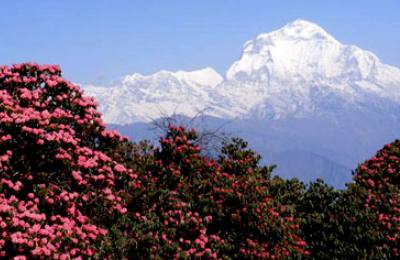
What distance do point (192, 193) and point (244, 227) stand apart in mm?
2019

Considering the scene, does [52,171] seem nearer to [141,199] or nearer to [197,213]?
[141,199]

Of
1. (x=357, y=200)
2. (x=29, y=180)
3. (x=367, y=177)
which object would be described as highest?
(x=367, y=177)

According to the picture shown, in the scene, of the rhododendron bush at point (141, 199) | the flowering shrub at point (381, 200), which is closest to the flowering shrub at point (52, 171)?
the rhododendron bush at point (141, 199)

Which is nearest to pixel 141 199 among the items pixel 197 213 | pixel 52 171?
pixel 197 213

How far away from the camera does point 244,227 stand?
14836 millimetres

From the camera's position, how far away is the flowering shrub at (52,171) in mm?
10273

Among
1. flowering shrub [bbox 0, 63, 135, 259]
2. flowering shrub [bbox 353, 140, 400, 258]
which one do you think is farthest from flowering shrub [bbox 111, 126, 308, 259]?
flowering shrub [bbox 353, 140, 400, 258]

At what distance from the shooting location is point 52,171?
1269 centimetres

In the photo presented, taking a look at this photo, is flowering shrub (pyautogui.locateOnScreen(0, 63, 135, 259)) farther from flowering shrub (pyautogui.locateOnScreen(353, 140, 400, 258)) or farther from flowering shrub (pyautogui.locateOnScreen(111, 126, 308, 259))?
flowering shrub (pyautogui.locateOnScreen(353, 140, 400, 258))

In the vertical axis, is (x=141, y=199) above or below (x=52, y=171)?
above

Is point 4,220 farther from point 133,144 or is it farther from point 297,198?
point 297,198

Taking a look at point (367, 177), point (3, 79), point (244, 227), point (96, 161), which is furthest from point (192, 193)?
point (367, 177)

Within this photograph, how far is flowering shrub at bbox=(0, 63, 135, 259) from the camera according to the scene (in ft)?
33.7

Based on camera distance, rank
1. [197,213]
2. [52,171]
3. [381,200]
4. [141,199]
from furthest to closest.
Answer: [381,200] < [141,199] < [197,213] < [52,171]
